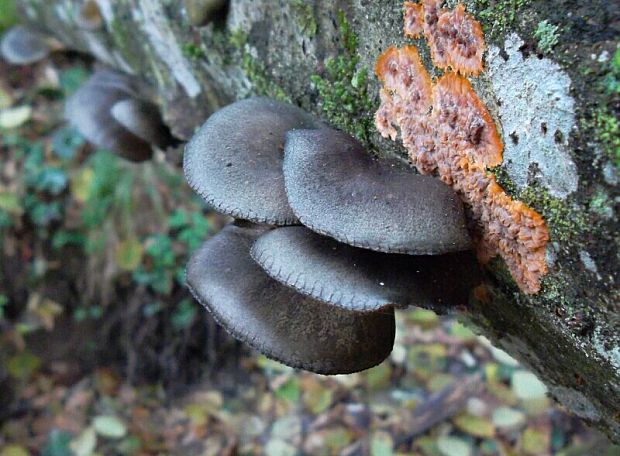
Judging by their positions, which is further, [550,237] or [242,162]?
[242,162]

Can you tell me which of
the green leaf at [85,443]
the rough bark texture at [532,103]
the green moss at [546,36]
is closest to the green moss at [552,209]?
the rough bark texture at [532,103]

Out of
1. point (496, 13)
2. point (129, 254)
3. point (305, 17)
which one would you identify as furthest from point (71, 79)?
point (496, 13)

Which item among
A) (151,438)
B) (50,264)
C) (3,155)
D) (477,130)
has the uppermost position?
(477,130)

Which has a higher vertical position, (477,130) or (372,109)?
(477,130)

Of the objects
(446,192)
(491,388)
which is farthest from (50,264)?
(446,192)

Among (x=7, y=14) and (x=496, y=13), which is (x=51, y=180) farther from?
(x=496, y=13)

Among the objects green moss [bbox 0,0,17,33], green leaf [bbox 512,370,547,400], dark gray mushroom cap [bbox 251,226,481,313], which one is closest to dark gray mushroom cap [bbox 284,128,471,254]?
dark gray mushroom cap [bbox 251,226,481,313]

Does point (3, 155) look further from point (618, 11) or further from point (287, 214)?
point (618, 11)
